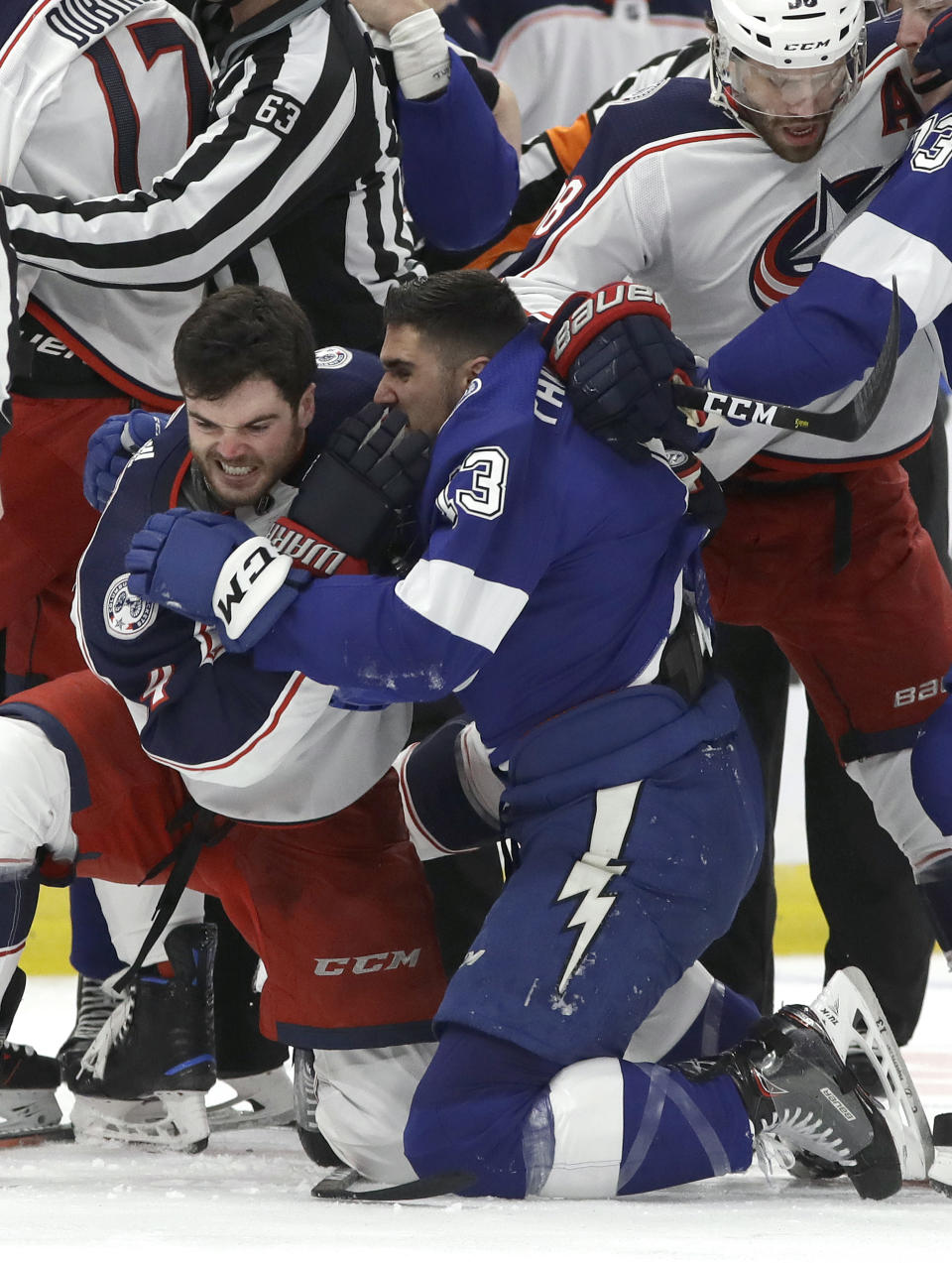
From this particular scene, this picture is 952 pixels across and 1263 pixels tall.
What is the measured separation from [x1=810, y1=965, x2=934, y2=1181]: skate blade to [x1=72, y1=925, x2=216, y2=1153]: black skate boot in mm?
893

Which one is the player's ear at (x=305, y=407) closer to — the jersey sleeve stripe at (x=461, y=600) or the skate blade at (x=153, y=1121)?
the jersey sleeve stripe at (x=461, y=600)

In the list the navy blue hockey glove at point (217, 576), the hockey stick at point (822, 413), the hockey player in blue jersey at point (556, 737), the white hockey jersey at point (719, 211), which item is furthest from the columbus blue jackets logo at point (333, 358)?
the hockey stick at point (822, 413)

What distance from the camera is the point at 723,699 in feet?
7.91

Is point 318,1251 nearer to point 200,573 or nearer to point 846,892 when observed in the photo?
point 200,573

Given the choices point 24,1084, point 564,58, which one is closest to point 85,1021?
point 24,1084

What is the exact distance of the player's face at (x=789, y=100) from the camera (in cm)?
246

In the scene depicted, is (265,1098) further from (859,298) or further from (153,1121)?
(859,298)

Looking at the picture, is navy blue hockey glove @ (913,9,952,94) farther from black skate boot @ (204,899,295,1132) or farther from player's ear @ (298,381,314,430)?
black skate boot @ (204,899,295,1132)

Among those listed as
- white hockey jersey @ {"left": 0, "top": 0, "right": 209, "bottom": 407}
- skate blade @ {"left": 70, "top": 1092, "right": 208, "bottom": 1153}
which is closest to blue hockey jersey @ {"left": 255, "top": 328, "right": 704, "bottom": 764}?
skate blade @ {"left": 70, "top": 1092, "right": 208, "bottom": 1153}

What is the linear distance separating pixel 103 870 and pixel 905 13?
152 centimetres

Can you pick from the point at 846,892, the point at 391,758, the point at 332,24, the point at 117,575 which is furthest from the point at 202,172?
the point at 846,892

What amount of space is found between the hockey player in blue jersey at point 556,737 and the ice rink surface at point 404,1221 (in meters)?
0.08

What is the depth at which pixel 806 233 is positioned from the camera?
261 cm

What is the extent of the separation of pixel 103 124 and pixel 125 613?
2.90ft
